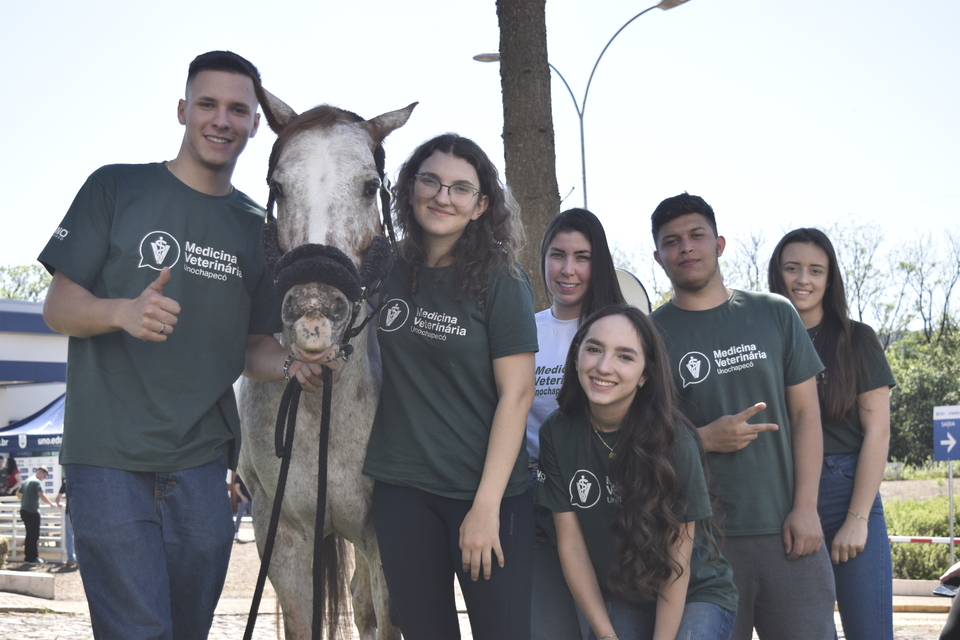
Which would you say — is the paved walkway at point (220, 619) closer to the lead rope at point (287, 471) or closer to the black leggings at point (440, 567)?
the lead rope at point (287, 471)

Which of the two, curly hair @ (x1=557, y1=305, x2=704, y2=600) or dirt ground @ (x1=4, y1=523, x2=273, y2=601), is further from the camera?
dirt ground @ (x1=4, y1=523, x2=273, y2=601)

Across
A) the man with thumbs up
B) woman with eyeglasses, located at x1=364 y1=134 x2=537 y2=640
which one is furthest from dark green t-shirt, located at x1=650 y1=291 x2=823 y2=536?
the man with thumbs up

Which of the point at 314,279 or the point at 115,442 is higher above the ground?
the point at 314,279

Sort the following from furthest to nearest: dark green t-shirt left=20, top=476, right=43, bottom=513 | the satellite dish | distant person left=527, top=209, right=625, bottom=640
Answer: dark green t-shirt left=20, top=476, right=43, bottom=513 → the satellite dish → distant person left=527, top=209, right=625, bottom=640

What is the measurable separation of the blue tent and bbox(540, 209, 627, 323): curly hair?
45.2ft

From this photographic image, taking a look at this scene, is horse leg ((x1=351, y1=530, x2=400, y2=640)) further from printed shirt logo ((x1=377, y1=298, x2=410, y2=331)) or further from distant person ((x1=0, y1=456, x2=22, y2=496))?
distant person ((x1=0, y1=456, x2=22, y2=496))

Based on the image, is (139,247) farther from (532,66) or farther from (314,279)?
(532,66)

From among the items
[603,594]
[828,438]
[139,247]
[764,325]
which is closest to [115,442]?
[139,247]

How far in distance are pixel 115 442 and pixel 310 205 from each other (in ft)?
3.07

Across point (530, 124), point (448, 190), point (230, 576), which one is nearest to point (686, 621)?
point (448, 190)

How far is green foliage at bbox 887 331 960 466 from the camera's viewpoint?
106ft

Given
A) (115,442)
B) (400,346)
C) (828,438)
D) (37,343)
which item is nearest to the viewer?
(115,442)

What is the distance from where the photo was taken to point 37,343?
29.4m

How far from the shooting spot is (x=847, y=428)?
3.52 meters
